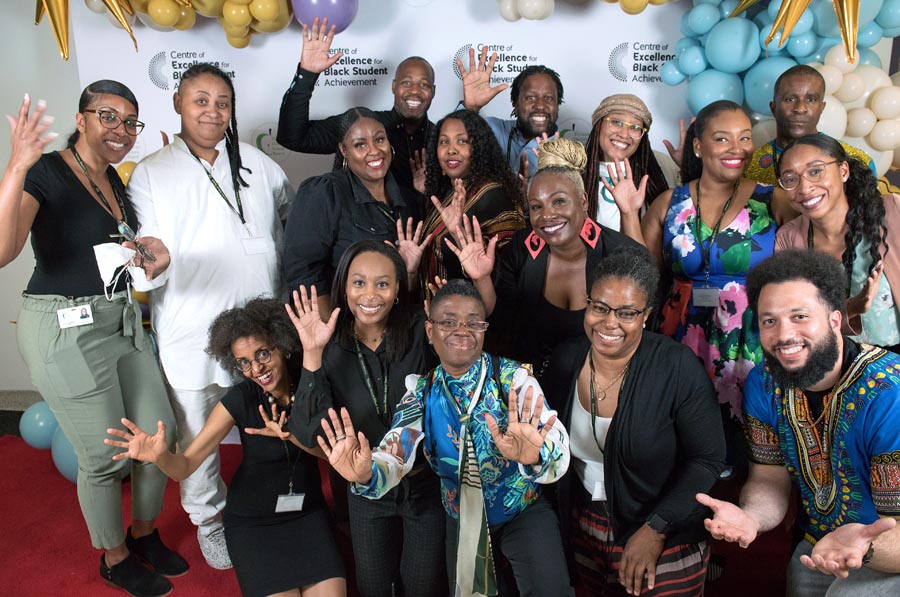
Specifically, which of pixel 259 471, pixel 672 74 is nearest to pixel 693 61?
pixel 672 74

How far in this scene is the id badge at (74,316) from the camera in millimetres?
2699

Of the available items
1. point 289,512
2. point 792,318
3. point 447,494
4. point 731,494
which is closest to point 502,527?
point 447,494

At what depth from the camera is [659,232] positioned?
3119mm

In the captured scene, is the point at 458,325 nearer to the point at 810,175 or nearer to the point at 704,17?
the point at 810,175

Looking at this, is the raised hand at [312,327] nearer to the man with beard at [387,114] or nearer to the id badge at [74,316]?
the id badge at [74,316]

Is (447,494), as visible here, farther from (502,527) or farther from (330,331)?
(330,331)

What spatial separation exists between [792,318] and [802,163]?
2.81 ft

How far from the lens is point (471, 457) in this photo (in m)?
2.34

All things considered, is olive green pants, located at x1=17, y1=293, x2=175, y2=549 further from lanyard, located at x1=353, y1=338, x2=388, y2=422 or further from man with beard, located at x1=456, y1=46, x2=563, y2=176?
man with beard, located at x1=456, y1=46, x2=563, y2=176

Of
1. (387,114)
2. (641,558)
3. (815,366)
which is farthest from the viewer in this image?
(387,114)

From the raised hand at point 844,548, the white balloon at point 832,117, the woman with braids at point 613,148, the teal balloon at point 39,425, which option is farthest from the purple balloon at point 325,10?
the raised hand at point 844,548

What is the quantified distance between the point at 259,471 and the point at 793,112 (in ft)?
9.31

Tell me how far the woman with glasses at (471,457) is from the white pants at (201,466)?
1.04 m

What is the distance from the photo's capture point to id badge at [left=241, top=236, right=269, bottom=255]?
3.13 meters
